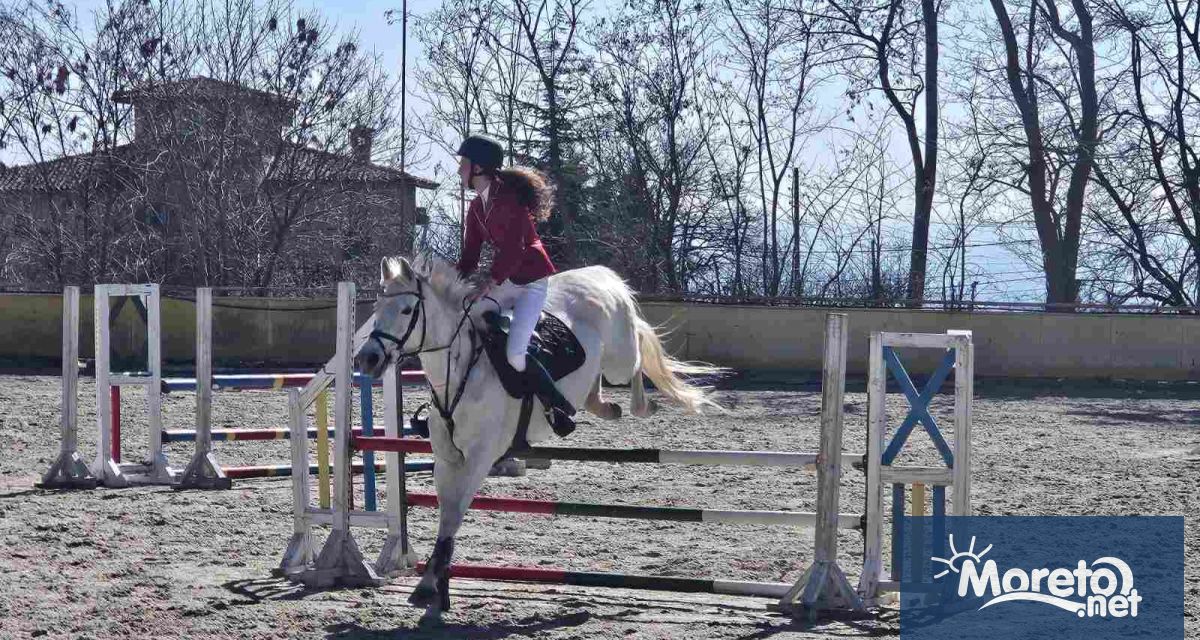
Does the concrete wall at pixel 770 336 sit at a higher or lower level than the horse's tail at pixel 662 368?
lower

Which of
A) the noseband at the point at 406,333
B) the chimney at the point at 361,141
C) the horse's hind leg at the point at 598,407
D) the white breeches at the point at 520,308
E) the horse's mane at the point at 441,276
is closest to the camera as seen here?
the noseband at the point at 406,333

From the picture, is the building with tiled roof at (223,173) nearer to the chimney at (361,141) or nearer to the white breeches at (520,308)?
the chimney at (361,141)

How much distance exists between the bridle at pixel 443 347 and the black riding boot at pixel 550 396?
251 millimetres

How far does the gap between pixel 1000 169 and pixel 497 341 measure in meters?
17.2

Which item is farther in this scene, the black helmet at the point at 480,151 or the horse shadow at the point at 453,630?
the black helmet at the point at 480,151

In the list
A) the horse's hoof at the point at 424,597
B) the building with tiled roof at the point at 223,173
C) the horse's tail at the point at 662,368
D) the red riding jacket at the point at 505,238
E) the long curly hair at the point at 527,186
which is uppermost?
the building with tiled roof at the point at 223,173

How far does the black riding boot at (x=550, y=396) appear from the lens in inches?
224

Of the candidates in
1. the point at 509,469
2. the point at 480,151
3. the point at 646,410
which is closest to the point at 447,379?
the point at 480,151

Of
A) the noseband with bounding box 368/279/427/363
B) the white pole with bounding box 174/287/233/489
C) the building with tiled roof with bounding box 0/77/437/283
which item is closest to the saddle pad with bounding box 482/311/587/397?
the noseband with bounding box 368/279/427/363

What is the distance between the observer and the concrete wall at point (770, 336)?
19.0 meters

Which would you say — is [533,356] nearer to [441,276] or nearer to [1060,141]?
[441,276]

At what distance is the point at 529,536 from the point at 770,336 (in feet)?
41.6

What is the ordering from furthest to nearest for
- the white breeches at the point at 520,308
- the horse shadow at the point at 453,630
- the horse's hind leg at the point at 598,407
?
the horse's hind leg at the point at 598,407
the white breeches at the point at 520,308
the horse shadow at the point at 453,630

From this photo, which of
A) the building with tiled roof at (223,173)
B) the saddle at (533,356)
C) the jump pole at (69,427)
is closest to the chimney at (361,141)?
the building with tiled roof at (223,173)
